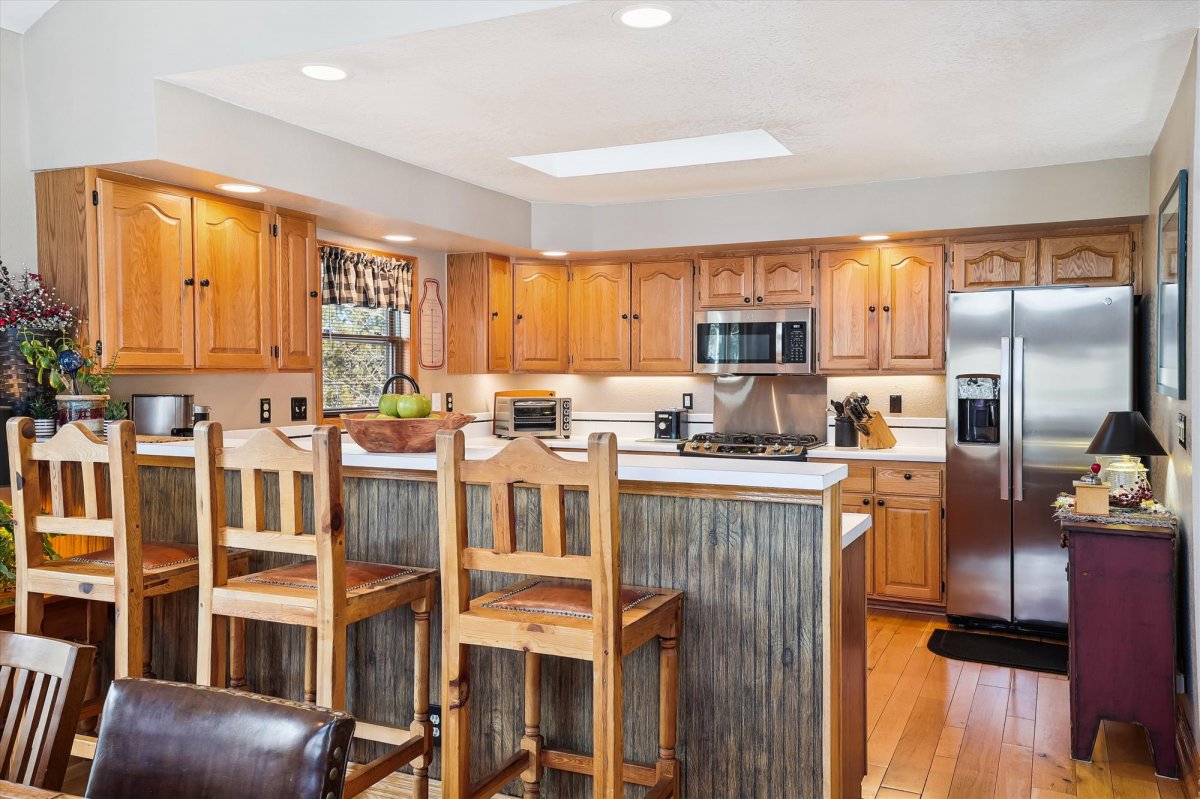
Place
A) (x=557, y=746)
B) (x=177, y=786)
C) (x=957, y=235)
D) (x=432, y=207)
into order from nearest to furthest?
(x=177, y=786) → (x=557, y=746) → (x=432, y=207) → (x=957, y=235)

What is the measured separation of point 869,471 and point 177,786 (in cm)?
447

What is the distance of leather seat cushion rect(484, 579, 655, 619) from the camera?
6.91ft

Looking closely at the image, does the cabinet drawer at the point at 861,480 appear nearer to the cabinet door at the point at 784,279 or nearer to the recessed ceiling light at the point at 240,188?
the cabinet door at the point at 784,279

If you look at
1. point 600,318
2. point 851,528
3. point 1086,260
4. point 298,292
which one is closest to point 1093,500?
point 851,528

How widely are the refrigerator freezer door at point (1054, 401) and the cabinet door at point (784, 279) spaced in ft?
4.08

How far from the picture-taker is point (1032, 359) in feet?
15.2

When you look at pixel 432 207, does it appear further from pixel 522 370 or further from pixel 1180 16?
pixel 1180 16

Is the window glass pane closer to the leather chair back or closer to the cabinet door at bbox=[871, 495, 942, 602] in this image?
the cabinet door at bbox=[871, 495, 942, 602]

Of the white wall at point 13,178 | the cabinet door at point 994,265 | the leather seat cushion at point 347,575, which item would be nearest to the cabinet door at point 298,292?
the white wall at point 13,178

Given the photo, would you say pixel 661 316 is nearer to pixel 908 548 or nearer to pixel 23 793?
pixel 908 548

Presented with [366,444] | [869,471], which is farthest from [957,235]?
[366,444]

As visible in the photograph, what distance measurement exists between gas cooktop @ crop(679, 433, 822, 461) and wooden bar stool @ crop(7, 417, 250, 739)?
10.1 feet

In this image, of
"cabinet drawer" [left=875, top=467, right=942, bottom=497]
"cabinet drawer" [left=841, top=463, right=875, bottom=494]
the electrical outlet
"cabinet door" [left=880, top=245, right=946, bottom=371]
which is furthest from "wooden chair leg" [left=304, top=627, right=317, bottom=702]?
"cabinet door" [left=880, top=245, right=946, bottom=371]

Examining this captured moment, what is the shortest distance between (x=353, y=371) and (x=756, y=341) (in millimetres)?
2461
